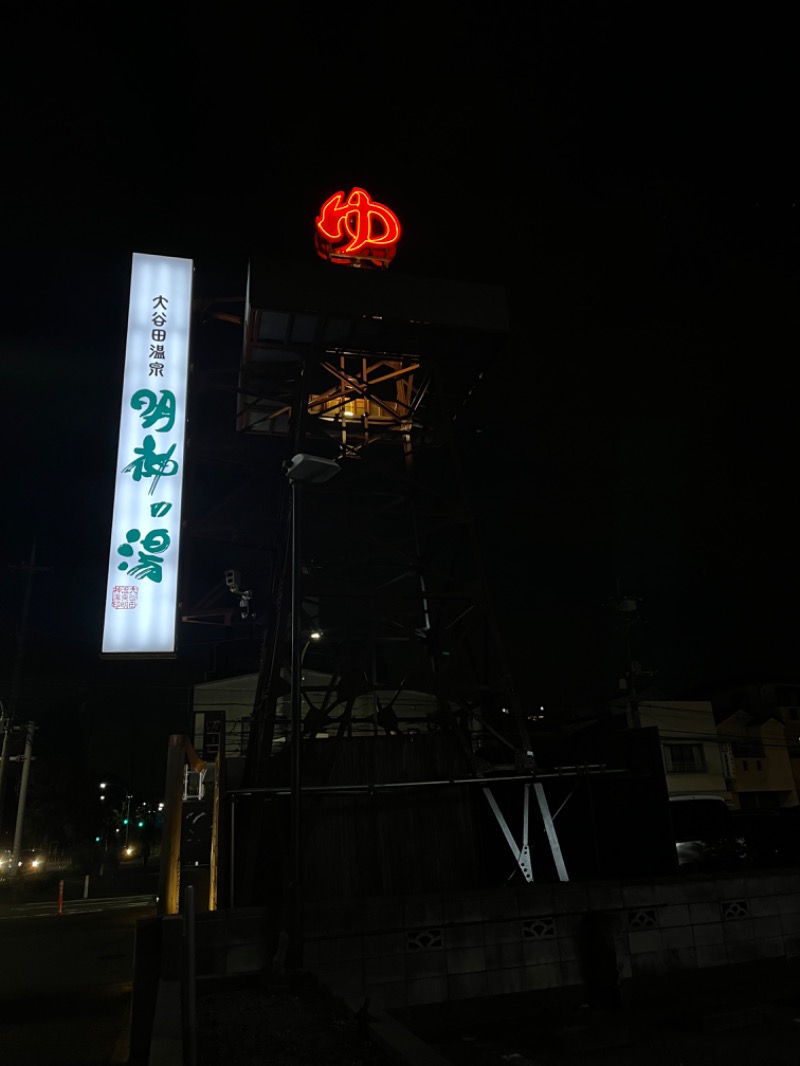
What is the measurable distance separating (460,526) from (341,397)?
4494 mm

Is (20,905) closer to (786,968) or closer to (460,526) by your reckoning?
(460,526)

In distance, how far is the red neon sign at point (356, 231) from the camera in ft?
58.0

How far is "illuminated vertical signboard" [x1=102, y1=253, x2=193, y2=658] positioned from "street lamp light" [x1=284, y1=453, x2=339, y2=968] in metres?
4.93

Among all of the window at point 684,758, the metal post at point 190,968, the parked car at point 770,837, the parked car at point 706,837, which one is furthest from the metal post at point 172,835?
the window at point 684,758

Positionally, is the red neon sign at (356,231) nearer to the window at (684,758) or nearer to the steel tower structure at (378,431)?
the steel tower structure at (378,431)

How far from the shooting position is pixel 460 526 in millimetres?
16391

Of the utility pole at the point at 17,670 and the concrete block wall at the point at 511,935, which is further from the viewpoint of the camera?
the utility pole at the point at 17,670

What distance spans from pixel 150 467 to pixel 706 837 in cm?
1785

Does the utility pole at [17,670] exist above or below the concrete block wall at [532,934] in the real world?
above

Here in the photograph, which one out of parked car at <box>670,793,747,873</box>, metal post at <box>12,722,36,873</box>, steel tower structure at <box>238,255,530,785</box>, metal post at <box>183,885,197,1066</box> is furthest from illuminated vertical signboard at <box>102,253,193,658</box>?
metal post at <box>12,722,36,873</box>

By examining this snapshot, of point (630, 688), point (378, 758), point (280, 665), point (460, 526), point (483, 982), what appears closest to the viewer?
point (483, 982)

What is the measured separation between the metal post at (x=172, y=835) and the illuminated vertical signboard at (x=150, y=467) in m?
2.15

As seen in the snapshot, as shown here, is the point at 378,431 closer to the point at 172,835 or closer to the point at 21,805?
the point at 172,835

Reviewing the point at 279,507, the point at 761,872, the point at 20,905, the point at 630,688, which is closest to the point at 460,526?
the point at 279,507
